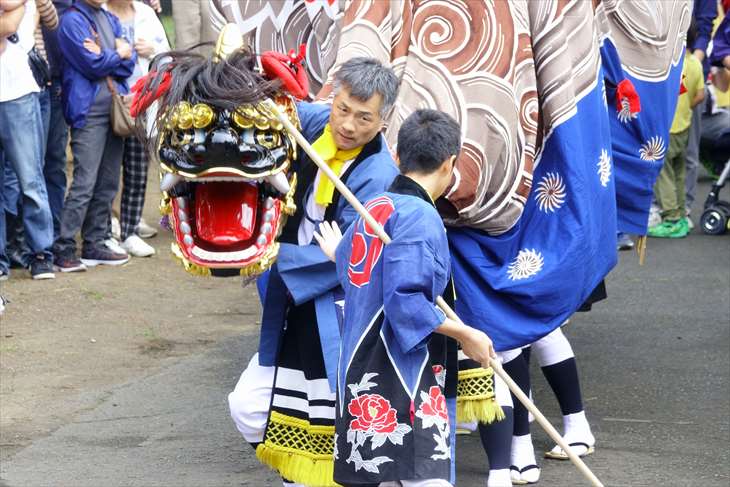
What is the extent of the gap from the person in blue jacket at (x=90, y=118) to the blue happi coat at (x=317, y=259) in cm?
392

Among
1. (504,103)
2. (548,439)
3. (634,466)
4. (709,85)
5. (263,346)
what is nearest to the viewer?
(263,346)

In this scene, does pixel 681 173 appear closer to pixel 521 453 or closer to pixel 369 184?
pixel 521 453

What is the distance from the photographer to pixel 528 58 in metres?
4.54

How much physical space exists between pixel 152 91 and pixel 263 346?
95 cm

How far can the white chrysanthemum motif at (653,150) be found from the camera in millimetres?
5348

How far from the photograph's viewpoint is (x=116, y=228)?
29.5 feet

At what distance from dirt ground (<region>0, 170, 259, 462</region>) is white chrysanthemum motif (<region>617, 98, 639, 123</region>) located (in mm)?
2617

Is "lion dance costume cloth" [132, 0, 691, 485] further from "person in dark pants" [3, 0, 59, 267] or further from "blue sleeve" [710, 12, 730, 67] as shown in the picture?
"person in dark pants" [3, 0, 59, 267]

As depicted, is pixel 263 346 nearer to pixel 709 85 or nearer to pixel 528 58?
pixel 528 58

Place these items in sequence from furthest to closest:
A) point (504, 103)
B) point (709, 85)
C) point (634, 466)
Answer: point (709, 85)
point (634, 466)
point (504, 103)

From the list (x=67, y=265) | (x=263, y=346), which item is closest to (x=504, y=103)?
(x=263, y=346)

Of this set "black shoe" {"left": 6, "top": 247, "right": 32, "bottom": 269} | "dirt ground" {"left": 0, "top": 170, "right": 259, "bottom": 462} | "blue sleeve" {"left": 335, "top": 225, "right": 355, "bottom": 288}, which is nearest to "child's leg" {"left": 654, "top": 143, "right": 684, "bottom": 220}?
"dirt ground" {"left": 0, "top": 170, "right": 259, "bottom": 462}

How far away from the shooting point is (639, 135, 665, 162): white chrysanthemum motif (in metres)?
5.35

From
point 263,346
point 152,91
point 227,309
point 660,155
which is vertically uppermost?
point 152,91
